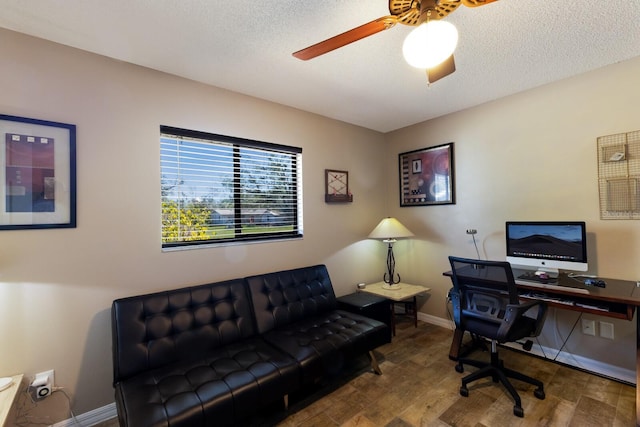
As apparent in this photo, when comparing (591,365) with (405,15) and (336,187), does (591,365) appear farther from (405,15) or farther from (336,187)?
(405,15)

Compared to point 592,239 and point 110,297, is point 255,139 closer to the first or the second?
point 110,297

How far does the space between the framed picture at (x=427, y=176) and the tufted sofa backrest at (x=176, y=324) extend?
243cm

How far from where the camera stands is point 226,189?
2.55 meters

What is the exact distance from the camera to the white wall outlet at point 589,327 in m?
2.32

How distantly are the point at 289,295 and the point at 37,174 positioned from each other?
1.95 meters

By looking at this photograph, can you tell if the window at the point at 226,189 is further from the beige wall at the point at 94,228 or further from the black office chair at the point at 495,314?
the black office chair at the point at 495,314

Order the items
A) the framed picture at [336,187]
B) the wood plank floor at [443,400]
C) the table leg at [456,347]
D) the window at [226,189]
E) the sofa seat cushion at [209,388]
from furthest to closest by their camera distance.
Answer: the framed picture at [336,187] < the table leg at [456,347] < the window at [226,189] < the wood plank floor at [443,400] < the sofa seat cushion at [209,388]

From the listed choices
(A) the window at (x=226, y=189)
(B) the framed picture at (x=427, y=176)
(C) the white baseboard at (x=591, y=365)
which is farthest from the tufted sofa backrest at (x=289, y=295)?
(C) the white baseboard at (x=591, y=365)

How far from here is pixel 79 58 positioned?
1850 mm

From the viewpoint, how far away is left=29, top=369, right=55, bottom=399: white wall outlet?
1671 millimetres

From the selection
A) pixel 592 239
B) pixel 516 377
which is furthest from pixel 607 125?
pixel 516 377

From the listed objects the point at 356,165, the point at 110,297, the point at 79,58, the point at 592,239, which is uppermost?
the point at 79,58

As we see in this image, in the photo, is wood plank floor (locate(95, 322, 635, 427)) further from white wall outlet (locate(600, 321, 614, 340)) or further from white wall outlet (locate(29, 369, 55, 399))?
white wall outlet (locate(29, 369, 55, 399))

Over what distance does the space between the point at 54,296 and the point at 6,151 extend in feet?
2.97
